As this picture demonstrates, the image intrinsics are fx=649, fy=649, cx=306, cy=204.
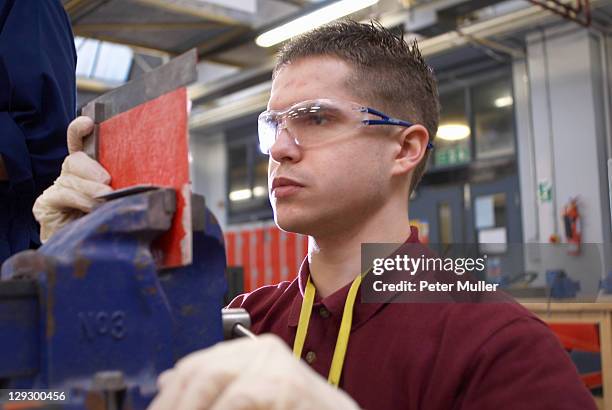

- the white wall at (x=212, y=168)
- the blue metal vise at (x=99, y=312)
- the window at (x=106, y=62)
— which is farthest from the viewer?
the white wall at (x=212, y=168)

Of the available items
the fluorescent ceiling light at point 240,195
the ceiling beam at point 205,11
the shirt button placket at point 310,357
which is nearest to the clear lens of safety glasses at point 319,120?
the shirt button placket at point 310,357

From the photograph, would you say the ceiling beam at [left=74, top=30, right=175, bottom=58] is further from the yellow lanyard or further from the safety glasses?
the yellow lanyard

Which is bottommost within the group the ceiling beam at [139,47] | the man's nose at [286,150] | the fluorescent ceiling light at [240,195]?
the man's nose at [286,150]

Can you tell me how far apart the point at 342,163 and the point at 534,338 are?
16.6 inches

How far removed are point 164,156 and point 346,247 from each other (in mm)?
550

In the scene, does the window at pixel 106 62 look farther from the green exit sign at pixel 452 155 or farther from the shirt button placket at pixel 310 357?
the shirt button placket at pixel 310 357

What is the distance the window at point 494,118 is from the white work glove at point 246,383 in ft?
21.9

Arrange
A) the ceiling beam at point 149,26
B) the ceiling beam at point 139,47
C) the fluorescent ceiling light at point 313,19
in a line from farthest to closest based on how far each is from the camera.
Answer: the fluorescent ceiling light at point 313,19, the ceiling beam at point 139,47, the ceiling beam at point 149,26

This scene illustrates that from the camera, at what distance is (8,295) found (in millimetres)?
588

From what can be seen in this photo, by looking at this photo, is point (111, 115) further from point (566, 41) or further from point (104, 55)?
point (566, 41)

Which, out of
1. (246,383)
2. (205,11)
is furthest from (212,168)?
(246,383)

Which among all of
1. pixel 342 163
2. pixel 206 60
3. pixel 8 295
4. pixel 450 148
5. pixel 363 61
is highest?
pixel 206 60

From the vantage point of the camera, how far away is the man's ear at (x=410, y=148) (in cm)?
121

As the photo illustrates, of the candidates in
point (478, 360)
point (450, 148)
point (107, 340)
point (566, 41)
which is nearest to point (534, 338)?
point (478, 360)
